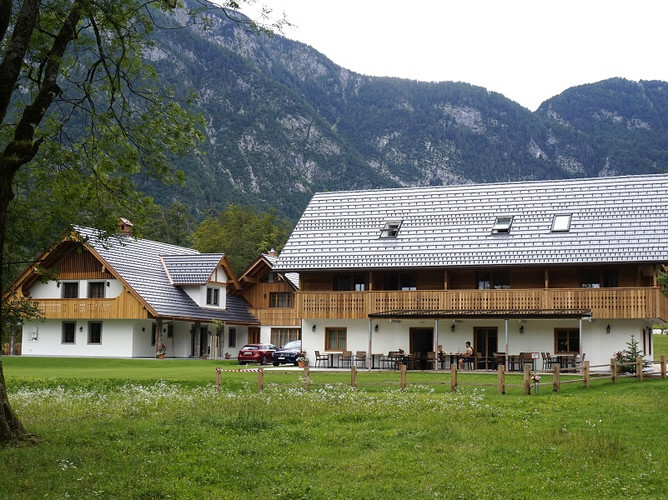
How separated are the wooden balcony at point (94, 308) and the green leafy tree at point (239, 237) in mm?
36912

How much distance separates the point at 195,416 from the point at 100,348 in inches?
1397

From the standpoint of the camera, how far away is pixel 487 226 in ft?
139

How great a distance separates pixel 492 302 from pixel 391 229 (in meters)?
6.89

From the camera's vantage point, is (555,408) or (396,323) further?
(396,323)

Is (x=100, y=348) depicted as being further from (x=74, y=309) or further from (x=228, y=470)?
(x=228, y=470)

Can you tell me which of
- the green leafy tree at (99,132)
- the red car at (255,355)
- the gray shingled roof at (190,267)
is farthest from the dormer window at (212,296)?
the green leafy tree at (99,132)

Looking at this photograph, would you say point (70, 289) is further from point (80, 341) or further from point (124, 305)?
point (124, 305)

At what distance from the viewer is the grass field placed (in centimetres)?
1290

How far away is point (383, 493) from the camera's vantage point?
12.8 m

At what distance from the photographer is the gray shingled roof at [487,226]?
39.3 metres

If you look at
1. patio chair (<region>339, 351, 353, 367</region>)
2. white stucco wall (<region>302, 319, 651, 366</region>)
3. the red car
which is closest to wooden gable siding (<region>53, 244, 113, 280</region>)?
the red car

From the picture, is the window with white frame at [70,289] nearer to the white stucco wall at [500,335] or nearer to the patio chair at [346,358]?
the white stucco wall at [500,335]

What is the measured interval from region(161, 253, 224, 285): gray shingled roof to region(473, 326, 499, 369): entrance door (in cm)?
2216

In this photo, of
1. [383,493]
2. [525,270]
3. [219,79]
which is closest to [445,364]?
[525,270]
